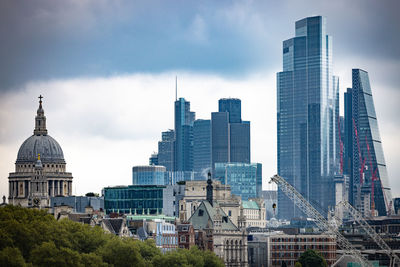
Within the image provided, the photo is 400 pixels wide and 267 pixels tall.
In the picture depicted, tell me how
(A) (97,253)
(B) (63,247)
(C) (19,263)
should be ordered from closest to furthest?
(C) (19,263), (B) (63,247), (A) (97,253)

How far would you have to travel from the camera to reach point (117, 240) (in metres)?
197

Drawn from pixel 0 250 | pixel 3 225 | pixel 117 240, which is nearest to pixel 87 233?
pixel 117 240

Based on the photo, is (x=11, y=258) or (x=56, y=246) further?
(x=56, y=246)

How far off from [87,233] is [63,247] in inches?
790

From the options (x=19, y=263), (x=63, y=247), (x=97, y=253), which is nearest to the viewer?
(x=19, y=263)

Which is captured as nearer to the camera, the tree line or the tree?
the tree

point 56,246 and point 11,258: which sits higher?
point 56,246

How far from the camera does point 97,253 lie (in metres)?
190

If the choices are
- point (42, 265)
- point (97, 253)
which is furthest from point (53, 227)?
point (42, 265)

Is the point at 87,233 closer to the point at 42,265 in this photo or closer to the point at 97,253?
the point at 97,253

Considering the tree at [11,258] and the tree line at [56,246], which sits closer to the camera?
the tree at [11,258]

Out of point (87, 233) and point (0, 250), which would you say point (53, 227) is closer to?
point (87, 233)

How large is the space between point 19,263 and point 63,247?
656 inches

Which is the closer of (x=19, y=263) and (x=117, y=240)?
(x=19, y=263)
